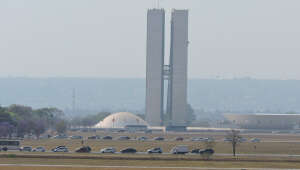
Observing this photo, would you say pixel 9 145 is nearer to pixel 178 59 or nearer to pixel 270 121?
pixel 270 121

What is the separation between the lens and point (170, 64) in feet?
636

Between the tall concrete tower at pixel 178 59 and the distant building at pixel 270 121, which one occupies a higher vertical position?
the tall concrete tower at pixel 178 59

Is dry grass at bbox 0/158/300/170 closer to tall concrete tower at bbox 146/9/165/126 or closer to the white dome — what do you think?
the white dome

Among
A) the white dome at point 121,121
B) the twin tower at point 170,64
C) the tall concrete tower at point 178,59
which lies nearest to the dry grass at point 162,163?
the white dome at point 121,121

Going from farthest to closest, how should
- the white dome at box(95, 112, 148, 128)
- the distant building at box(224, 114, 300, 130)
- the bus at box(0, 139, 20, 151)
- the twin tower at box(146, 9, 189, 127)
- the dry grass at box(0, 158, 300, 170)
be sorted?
the twin tower at box(146, 9, 189, 127), the white dome at box(95, 112, 148, 128), the distant building at box(224, 114, 300, 130), the bus at box(0, 139, 20, 151), the dry grass at box(0, 158, 300, 170)

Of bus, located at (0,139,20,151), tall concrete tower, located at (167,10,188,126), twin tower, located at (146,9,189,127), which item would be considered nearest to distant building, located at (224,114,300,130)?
twin tower, located at (146,9,189,127)

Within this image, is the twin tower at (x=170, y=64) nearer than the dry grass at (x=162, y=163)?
No

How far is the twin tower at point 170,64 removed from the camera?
191000 mm

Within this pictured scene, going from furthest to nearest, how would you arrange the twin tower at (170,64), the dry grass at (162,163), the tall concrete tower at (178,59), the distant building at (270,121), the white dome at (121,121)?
the tall concrete tower at (178,59) → the twin tower at (170,64) → the white dome at (121,121) → the distant building at (270,121) → the dry grass at (162,163)

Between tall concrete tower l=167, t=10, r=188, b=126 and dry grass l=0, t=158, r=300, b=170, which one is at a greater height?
tall concrete tower l=167, t=10, r=188, b=126

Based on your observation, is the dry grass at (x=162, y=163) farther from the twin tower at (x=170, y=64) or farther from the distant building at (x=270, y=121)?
the twin tower at (x=170, y=64)

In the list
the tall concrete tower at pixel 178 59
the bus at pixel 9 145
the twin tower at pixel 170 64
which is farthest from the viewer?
the tall concrete tower at pixel 178 59

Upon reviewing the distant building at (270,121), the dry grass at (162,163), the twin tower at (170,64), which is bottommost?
the dry grass at (162,163)

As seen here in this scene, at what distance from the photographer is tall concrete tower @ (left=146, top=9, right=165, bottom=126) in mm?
191125
